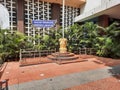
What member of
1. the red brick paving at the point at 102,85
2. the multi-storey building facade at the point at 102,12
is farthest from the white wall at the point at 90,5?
the red brick paving at the point at 102,85

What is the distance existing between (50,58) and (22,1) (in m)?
6.97

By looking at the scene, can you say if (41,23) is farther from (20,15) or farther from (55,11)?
(55,11)

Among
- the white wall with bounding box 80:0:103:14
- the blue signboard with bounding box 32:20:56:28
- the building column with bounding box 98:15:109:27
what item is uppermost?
the white wall with bounding box 80:0:103:14

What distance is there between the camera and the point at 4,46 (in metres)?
9.80

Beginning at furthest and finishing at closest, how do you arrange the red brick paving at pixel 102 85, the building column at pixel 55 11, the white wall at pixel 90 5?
the building column at pixel 55 11 → the white wall at pixel 90 5 → the red brick paving at pixel 102 85

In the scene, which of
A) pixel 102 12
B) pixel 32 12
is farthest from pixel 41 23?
pixel 102 12

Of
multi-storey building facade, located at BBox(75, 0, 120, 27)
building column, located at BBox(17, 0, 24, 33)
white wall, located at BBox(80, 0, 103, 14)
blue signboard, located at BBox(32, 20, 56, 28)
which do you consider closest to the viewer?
multi-storey building facade, located at BBox(75, 0, 120, 27)

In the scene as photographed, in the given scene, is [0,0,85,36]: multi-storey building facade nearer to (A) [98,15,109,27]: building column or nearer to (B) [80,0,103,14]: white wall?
(B) [80,0,103,14]: white wall

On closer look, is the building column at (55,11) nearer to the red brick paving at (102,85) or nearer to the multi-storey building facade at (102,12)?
the multi-storey building facade at (102,12)

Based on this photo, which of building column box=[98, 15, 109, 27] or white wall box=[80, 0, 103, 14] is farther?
white wall box=[80, 0, 103, 14]

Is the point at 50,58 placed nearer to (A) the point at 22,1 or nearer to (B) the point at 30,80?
(B) the point at 30,80

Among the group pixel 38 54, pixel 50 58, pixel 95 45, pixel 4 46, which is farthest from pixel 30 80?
pixel 95 45

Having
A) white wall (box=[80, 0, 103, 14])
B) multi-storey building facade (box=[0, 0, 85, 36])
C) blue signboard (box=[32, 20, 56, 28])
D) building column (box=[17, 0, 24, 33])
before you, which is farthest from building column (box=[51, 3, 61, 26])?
blue signboard (box=[32, 20, 56, 28])

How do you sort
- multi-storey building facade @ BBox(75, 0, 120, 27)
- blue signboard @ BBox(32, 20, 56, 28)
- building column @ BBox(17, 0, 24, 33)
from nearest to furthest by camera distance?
multi-storey building facade @ BBox(75, 0, 120, 27) < blue signboard @ BBox(32, 20, 56, 28) < building column @ BBox(17, 0, 24, 33)
